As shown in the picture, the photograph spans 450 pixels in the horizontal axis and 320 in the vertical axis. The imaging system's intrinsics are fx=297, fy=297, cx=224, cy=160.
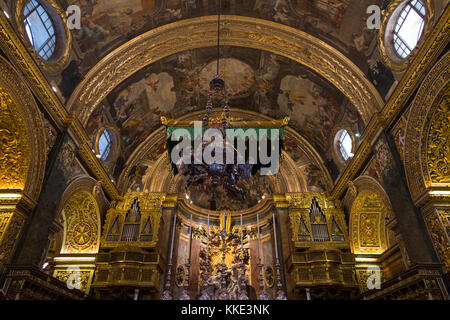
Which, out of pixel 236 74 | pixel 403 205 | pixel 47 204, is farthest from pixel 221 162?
pixel 236 74

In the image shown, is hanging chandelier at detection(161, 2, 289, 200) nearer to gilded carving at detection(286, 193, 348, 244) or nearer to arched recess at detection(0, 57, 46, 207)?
arched recess at detection(0, 57, 46, 207)

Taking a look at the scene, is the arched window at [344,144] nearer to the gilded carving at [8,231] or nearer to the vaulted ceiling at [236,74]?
the vaulted ceiling at [236,74]

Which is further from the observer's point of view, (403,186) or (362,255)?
(362,255)

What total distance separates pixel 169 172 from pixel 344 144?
917 cm

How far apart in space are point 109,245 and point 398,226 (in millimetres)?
11558

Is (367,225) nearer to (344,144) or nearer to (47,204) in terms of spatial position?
(344,144)

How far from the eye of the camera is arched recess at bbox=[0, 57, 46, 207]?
8508mm

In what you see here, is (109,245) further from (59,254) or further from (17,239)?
(17,239)

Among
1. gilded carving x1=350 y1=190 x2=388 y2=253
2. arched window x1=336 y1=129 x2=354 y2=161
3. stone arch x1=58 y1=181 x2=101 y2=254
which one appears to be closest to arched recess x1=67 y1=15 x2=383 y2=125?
arched window x1=336 y1=129 x2=354 y2=161

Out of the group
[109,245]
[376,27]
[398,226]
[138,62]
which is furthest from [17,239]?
[376,27]

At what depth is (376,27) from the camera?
10453 millimetres

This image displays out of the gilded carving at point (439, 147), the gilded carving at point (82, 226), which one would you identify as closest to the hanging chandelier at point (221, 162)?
the gilded carving at point (439, 147)

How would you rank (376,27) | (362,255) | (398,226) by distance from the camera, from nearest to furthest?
(398,226)
(376,27)
(362,255)

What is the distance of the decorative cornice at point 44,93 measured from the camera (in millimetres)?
7727
